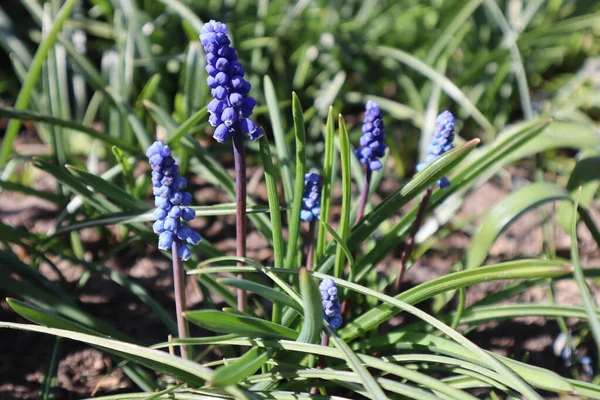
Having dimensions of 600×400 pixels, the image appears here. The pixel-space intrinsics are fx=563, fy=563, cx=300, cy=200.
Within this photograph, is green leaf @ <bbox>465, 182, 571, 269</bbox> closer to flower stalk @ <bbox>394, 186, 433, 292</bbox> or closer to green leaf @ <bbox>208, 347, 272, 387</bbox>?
flower stalk @ <bbox>394, 186, 433, 292</bbox>

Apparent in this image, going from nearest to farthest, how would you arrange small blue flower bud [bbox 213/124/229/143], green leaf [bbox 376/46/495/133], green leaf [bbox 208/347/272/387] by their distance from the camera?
1. green leaf [bbox 208/347/272/387]
2. small blue flower bud [bbox 213/124/229/143]
3. green leaf [bbox 376/46/495/133]

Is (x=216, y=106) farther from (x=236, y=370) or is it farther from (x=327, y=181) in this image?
(x=236, y=370)

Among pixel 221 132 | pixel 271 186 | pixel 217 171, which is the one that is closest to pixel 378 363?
pixel 271 186

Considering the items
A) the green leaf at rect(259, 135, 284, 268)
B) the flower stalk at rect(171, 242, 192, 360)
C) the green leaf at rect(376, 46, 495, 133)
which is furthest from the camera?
the green leaf at rect(376, 46, 495, 133)

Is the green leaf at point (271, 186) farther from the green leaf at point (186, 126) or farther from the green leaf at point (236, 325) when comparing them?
the green leaf at point (186, 126)

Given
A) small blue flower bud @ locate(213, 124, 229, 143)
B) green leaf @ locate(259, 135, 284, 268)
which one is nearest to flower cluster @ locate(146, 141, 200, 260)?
small blue flower bud @ locate(213, 124, 229, 143)

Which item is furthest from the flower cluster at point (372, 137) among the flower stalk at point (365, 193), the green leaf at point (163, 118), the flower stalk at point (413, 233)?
the green leaf at point (163, 118)
